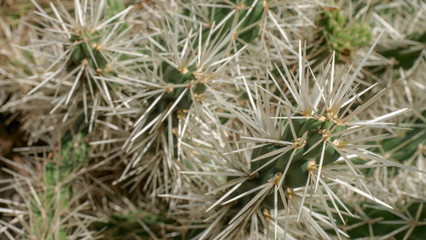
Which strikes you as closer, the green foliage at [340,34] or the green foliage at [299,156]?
the green foliage at [299,156]

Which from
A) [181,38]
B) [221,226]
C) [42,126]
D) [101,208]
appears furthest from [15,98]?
[221,226]

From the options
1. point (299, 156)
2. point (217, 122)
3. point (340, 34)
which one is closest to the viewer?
point (299, 156)

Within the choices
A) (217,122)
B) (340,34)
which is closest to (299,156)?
(217,122)

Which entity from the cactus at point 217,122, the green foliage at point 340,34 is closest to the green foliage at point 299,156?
the cactus at point 217,122

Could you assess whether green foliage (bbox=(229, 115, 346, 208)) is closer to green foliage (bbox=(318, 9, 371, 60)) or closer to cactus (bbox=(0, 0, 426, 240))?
cactus (bbox=(0, 0, 426, 240))

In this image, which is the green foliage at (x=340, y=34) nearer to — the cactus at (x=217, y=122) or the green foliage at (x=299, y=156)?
the cactus at (x=217, y=122)

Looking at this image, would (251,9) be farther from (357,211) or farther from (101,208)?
(101,208)

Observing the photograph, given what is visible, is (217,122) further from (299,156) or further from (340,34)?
(340,34)

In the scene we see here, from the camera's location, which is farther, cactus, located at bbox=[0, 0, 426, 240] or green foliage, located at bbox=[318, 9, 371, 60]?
green foliage, located at bbox=[318, 9, 371, 60]

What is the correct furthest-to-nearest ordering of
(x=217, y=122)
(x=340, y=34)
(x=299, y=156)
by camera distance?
(x=340, y=34) < (x=217, y=122) < (x=299, y=156)

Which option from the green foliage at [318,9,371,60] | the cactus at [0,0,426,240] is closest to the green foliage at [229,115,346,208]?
the cactus at [0,0,426,240]

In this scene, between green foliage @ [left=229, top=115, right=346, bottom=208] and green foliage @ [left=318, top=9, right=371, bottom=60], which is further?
green foliage @ [left=318, top=9, right=371, bottom=60]

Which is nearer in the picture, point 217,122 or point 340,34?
point 217,122
